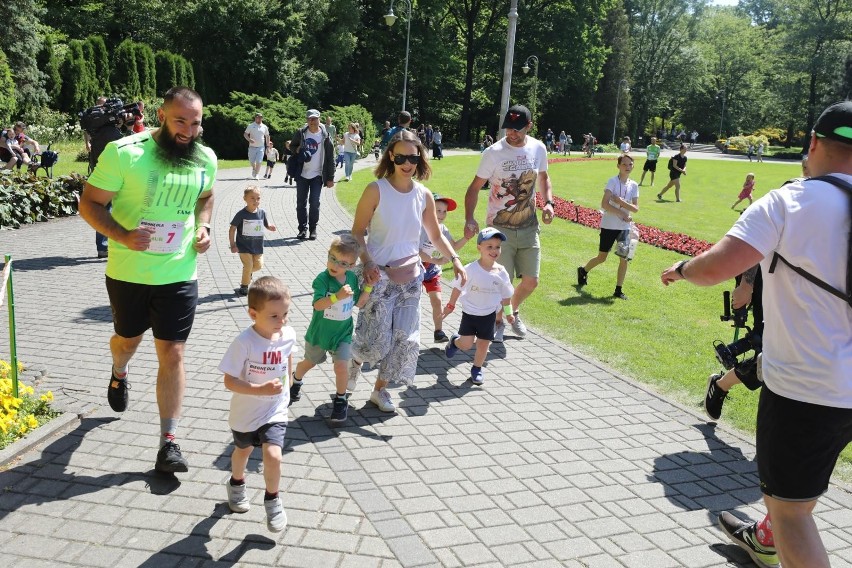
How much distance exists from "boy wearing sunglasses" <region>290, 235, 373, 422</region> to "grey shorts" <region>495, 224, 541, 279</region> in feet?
8.33

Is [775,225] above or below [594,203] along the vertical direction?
above

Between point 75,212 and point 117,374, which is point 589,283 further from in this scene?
point 75,212

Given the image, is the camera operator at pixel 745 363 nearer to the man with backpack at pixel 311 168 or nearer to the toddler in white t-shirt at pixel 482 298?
the toddler in white t-shirt at pixel 482 298

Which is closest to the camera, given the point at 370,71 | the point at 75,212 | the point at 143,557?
the point at 143,557

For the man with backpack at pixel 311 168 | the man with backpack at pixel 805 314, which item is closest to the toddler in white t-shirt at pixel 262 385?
the man with backpack at pixel 805 314

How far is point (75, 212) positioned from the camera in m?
14.6

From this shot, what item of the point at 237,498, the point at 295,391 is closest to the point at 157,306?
the point at 237,498

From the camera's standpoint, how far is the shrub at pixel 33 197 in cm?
1288

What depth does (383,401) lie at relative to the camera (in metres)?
5.77

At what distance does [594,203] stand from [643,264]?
9.17 meters

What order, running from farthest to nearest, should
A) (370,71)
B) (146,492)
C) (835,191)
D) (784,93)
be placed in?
(784,93) → (370,71) → (146,492) → (835,191)

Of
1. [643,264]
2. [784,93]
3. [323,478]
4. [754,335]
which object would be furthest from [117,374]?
[784,93]

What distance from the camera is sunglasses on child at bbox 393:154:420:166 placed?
5.41m

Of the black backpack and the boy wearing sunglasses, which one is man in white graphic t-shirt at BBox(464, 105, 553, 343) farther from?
the black backpack
